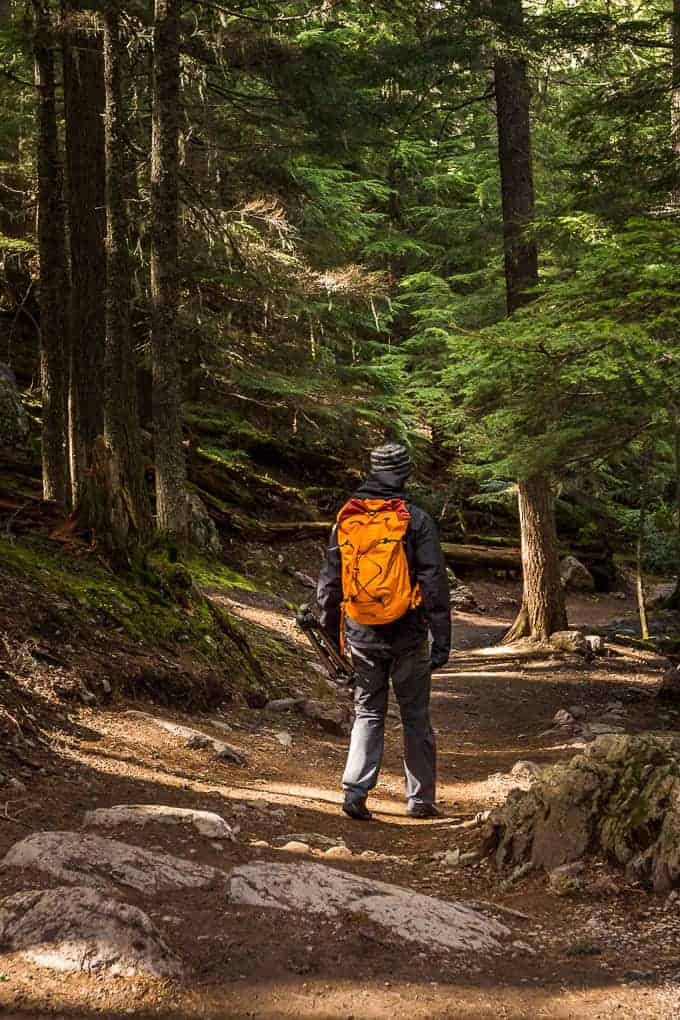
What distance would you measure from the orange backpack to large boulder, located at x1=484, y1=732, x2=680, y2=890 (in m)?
1.38

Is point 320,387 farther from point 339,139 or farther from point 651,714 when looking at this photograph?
point 651,714

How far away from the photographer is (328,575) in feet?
20.7

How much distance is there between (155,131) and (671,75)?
5.85m

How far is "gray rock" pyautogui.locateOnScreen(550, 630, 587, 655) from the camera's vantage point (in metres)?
13.9

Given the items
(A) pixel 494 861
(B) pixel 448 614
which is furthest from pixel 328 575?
(A) pixel 494 861

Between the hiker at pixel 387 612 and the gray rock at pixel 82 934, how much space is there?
2.86 m

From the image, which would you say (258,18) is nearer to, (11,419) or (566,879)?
(11,419)

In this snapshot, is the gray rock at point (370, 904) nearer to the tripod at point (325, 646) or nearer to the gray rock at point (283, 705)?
the tripod at point (325, 646)

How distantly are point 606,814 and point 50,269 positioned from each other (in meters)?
11.1

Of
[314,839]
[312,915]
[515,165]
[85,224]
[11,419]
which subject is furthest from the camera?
[11,419]

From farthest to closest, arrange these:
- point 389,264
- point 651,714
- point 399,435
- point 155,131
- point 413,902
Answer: point 389,264, point 399,435, point 155,131, point 651,714, point 413,902

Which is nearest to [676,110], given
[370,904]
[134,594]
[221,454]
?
[134,594]

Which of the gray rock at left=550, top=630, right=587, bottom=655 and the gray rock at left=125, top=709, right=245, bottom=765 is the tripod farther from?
the gray rock at left=550, top=630, right=587, bottom=655

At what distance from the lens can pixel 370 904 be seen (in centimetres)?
403
